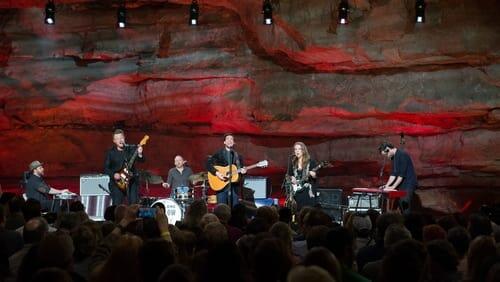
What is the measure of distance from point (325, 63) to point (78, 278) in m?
12.1

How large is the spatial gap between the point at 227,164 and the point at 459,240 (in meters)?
8.75

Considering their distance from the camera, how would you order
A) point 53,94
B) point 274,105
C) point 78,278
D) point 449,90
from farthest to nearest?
1. point 53,94
2. point 274,105
3. point 449,90
4. point 78,278

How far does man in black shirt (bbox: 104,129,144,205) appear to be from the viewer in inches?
550

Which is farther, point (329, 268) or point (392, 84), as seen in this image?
point (392, 84)

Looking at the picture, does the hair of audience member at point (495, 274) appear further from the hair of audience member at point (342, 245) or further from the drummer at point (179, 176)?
the drummer at point (179, 176)

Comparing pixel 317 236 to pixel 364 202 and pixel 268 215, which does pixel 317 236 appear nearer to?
pixel 268 215

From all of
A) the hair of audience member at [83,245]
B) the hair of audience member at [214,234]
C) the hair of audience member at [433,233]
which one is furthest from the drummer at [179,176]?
the hair of audience member at [433,233]

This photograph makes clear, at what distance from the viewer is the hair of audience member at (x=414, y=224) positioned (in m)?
7.33

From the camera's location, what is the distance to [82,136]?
19.1m

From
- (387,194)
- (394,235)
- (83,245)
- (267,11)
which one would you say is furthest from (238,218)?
(267,11)

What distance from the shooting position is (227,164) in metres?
14.9

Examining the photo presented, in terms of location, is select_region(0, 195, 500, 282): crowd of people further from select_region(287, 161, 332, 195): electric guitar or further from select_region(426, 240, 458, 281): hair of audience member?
select_region(287, 161, 332, 195): electric guitar

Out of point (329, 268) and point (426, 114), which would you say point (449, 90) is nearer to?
point (426, 114)

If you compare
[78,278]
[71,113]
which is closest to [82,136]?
[71,113]
